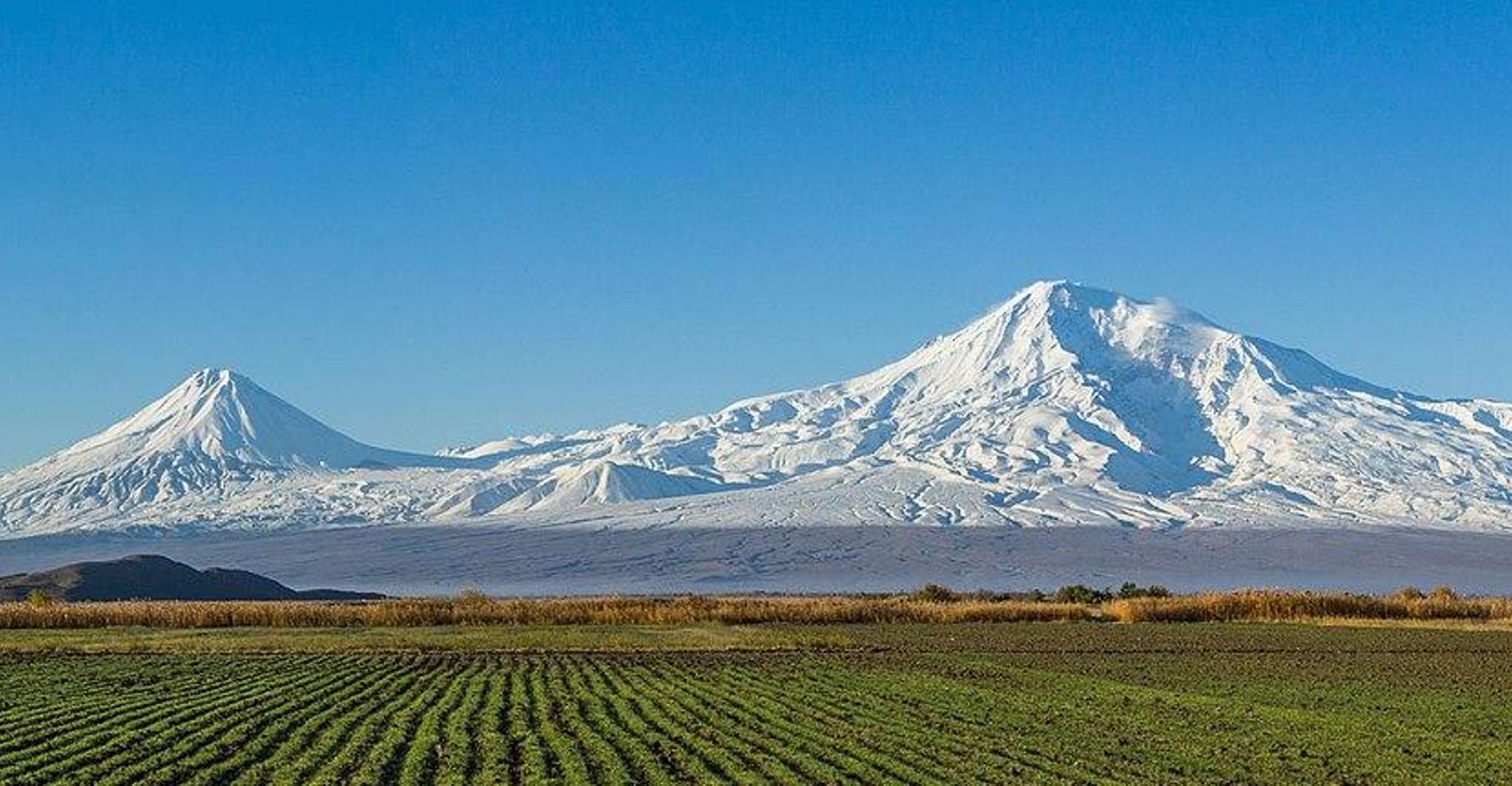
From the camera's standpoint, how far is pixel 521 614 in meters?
68.5

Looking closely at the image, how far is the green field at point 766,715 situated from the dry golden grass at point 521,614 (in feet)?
60.5

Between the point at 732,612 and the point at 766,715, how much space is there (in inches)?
1626

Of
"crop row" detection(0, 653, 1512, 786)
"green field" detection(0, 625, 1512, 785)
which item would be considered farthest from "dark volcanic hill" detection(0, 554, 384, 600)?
"crop row" detection(0, 653, 1512, 786)

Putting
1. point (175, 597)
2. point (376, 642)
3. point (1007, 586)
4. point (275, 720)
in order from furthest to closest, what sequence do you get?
point (1007, 586), point (175, 597), point (376, 642), point (275, 720)

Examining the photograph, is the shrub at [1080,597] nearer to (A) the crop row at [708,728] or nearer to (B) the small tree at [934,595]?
(B) the small tree at [934,595]

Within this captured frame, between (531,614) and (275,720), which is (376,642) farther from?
(275,720)

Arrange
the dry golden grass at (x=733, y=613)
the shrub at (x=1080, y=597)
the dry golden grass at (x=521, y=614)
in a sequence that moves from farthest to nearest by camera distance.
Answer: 1. the shrub at (x=1080, y=597)
2. the dry golden grass at (x=733, y=613)
3. the dry golden grass at (x=521, y=614)

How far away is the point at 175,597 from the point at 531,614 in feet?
197

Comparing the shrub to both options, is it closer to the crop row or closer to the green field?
the green field

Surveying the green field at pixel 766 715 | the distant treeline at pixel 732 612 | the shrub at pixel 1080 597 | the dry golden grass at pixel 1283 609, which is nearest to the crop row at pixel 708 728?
the green field at pixel 766 715

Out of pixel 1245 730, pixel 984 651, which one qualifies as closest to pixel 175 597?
pixel 984 651

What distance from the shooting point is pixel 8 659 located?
44.6m

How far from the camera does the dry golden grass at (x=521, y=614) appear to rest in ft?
220

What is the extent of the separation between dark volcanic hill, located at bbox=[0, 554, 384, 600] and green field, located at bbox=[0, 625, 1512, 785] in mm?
72564
